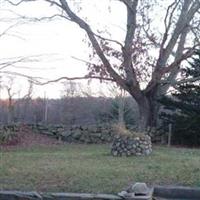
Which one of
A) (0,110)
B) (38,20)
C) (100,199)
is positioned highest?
(38,20)

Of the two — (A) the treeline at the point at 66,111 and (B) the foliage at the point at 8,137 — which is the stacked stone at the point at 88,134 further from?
(A) the treeline at the point at 66,111

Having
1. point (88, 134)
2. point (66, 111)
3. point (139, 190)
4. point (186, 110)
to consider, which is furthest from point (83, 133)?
point (139, 190)

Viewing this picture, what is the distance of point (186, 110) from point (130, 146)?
A: 709 cm

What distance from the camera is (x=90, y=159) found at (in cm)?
1298

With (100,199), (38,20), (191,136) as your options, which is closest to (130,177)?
(100,199)

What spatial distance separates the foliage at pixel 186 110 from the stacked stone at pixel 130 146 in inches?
235

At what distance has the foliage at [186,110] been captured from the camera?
2026 cm

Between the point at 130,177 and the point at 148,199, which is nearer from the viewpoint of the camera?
the point at 148,199

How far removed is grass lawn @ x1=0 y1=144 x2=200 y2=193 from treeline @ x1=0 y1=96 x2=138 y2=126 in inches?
559

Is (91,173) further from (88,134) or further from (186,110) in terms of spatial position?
(88,134)

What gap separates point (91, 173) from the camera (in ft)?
33.8

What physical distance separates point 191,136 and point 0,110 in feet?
37.1

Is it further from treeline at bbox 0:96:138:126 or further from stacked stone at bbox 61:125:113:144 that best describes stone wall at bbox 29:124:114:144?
treeline at bbox 0:96:138:126

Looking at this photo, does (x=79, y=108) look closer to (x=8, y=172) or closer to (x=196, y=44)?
(x=196, y=44)
